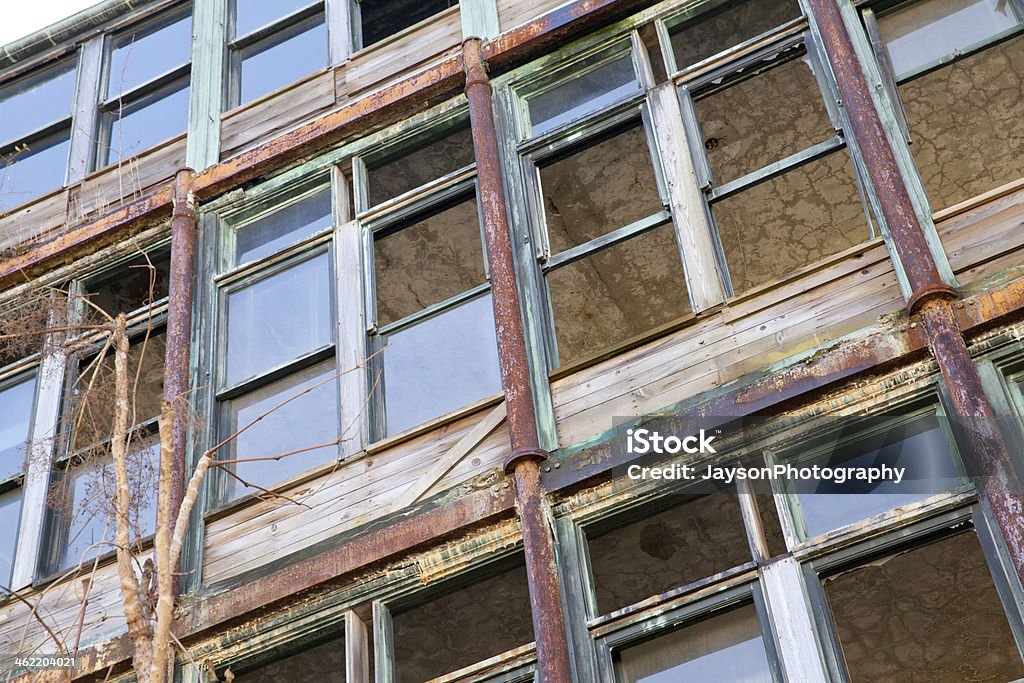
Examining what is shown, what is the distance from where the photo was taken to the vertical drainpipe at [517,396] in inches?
253

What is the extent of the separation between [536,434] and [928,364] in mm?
2105

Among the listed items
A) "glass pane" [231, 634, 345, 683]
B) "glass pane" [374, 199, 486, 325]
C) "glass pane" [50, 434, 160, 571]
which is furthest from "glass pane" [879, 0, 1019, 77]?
"glass pane" [50, 434, 160, 571]

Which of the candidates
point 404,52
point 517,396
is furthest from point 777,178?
point 517,396

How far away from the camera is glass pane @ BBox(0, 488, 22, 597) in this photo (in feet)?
29.4

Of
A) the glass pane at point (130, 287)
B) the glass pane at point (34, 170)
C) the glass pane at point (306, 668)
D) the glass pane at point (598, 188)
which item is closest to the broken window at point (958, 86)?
the glass pane at point (598, 188)

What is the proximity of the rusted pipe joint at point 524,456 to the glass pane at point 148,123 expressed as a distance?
5.40m

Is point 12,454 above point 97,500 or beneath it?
above

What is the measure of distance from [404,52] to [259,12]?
201 cm

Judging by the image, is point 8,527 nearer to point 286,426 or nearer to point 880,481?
point 286,426

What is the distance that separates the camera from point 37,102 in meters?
12.3

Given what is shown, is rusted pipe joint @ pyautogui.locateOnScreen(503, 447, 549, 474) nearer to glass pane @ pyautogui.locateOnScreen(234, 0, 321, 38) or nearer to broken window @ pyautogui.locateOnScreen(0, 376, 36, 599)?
broken window @ pyautogui.locateOnScreen(0, 376, 36, 599)

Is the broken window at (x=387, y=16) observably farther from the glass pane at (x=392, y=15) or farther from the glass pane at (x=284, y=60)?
the glass pane at (x=284, y=60)

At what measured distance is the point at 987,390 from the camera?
6.32 metres

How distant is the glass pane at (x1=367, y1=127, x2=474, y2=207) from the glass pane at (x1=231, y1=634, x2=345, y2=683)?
331 centimetres
